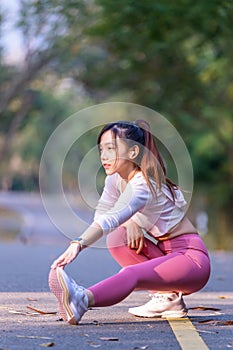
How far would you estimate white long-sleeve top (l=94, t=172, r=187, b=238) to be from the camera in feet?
17.9

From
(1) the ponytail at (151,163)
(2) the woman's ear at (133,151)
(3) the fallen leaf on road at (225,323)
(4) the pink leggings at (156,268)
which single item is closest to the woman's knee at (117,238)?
(4) the pink leggings at (156,268)

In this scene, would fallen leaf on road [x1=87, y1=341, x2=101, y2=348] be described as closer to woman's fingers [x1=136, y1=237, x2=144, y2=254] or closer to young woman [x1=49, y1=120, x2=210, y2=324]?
young woman [x1=49, y1=120, x2=210, y2=324]

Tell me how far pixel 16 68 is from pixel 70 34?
493 centimetres

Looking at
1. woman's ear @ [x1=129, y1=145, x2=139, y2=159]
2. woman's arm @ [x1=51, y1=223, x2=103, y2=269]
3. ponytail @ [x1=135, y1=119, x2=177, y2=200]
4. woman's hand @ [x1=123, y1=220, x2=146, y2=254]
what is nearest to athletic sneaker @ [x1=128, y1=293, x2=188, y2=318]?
woman's hand @ [x1=123, y1=220, x2=146, y2=254]

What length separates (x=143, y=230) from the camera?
18.9 feet

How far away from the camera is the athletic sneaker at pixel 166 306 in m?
5.86

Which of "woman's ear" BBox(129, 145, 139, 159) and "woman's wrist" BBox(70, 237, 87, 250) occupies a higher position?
"woman's ear" BBox(129, 145, 139, 159)

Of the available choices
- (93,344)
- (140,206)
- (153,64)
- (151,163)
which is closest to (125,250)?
(140,206)

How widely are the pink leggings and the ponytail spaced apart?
34 cm

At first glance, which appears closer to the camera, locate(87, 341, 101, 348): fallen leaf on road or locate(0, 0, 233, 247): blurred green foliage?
locate(87, 341, 101, 348): fallen leaf on road

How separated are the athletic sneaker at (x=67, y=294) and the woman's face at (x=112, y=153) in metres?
0.79

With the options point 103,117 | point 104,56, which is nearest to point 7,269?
point 104,56

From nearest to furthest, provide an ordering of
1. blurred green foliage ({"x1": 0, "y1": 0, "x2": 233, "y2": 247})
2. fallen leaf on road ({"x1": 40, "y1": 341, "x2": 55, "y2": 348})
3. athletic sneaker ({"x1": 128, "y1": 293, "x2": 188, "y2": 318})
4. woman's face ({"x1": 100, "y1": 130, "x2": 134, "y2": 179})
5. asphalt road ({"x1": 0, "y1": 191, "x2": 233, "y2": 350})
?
fallen leaf on road ({"x1": 40, "y1": 341, "x2": 55, "y2": 348})
asphalt road ({"x1": 0, "y1": 191, "x2": 233, "y2": 350})
woman's face ({"x1": 100, "y1": 130, "x2": 134, "y2": 179})
athletic sneaker ({"x1": 128, "y1": 293, "x2": 188, "y2": 318})
blurred green foliage ({"x1": 0, "y1": 0, "x2": 233, "y2": 247})

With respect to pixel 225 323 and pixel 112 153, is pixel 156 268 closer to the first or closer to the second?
pixel 225 323
